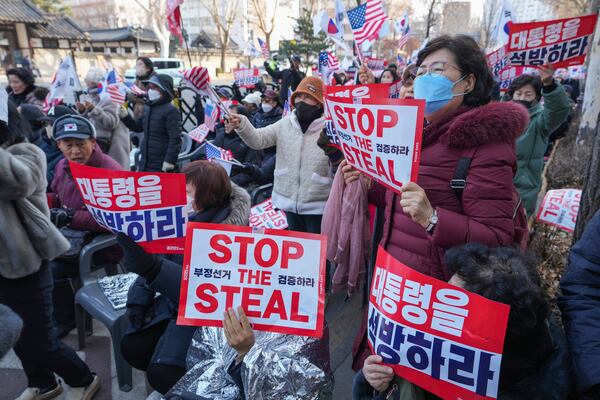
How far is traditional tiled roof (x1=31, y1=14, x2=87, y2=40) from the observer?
1214 inches

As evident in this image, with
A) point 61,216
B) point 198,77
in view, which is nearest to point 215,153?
point 198,77

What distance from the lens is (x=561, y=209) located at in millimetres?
3023

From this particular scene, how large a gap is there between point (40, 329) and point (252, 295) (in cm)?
152

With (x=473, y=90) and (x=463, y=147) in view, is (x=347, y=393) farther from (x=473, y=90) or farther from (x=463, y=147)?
(x=473, y=90)

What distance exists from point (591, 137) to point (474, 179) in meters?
3.37

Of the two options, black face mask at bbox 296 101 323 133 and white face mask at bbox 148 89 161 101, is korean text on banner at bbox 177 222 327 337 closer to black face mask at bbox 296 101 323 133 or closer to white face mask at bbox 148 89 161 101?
black face mask at bbox 296 101 323 133

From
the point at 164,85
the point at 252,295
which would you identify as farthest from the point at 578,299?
the point at 164,85

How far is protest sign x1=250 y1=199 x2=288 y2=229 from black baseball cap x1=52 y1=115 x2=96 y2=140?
1.60 m

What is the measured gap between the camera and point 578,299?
1.43m

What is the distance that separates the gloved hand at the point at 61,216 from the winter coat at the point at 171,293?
0.98 meters

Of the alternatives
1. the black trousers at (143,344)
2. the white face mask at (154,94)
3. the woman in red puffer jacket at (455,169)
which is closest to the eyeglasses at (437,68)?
the woman in red puffer jacket at (455,169)

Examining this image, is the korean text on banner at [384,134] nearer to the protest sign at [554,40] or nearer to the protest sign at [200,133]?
the protest sign at [554,40]

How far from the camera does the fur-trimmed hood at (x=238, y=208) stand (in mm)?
2367

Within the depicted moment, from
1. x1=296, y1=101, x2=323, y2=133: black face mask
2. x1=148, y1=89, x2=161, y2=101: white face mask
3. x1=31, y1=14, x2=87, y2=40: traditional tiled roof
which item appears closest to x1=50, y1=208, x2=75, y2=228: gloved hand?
x1=296, y1=101, x2=323, y2=133: black face mask
